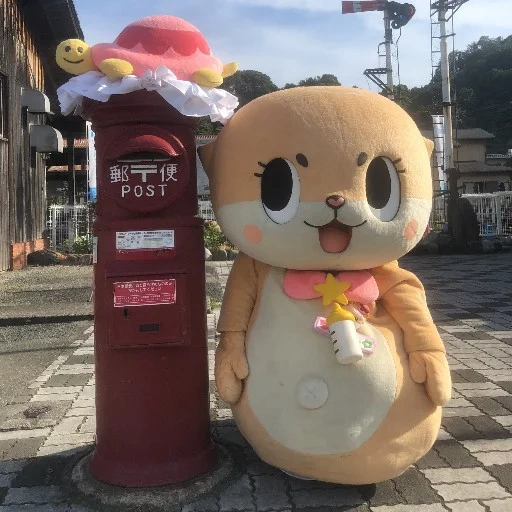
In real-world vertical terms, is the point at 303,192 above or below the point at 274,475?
above

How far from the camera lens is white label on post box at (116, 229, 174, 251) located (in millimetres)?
2928

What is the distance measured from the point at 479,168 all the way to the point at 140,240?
Result: 49.7 meters

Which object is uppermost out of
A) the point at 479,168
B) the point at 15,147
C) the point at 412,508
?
the point at 479,168

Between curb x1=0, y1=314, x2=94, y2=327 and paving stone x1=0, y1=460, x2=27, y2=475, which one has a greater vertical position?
curb x1=0, y1=314, x2=94, y2=327

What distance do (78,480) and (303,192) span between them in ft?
6.16

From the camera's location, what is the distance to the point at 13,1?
12.5 metres

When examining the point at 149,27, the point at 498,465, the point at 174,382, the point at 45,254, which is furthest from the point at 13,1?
the point at 498,465

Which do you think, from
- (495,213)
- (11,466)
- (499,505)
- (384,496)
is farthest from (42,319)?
(495,213)

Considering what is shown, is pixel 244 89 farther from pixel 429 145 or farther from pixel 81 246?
pixel 81 246

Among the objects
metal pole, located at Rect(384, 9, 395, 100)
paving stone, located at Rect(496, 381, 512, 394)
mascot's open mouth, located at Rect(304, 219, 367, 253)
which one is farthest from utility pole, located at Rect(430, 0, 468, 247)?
mascot's open mouth, located at Rect(304, 219, 367, 253)

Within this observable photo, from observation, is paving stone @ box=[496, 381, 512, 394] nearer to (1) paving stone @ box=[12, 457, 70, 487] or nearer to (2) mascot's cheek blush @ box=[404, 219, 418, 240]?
(2) mascot's cheek blush @ box=[404, 219, 418, 240]

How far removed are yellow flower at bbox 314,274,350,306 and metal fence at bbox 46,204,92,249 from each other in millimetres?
14689

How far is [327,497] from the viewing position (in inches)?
115

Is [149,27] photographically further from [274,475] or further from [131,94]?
[274,475]
